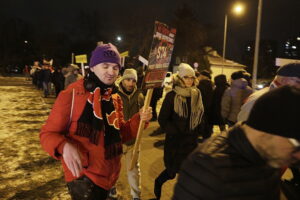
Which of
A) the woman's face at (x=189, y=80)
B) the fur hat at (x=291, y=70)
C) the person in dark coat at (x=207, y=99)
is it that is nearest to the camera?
the fur hat at (x=291, y=70)

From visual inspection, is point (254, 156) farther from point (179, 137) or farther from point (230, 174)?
point (179, 137)

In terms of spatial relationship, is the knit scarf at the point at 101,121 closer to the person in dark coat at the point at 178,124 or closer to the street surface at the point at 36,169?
the person in dark coat at the point at 178,124

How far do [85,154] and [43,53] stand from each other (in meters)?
65.8

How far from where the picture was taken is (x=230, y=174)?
1333mm

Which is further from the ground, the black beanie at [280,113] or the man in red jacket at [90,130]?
the black beanie at [280,113]

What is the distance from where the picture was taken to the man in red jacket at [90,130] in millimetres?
2439

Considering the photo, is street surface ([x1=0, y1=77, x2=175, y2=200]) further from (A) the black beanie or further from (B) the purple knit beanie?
(A) the black beanie

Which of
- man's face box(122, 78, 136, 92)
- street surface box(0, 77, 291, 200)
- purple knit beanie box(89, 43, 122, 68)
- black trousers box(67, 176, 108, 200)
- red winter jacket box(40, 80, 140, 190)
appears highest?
purple knit beanie box(89, 43, 122, 68)

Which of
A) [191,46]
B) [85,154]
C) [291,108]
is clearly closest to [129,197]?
[85,154]

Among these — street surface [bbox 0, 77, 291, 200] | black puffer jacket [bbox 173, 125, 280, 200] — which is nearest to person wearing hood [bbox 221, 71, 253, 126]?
street surface [bbox 0, 77, 291, 200]

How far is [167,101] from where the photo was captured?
4.37 meters

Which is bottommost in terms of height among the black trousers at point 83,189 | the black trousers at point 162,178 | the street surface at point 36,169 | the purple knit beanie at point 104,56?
the street surface at point 36,169

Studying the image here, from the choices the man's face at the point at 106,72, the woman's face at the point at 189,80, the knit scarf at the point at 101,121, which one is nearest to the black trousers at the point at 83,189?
the knit scarf at the point at 101,121

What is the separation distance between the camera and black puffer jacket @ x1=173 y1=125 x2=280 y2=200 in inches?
52.7
